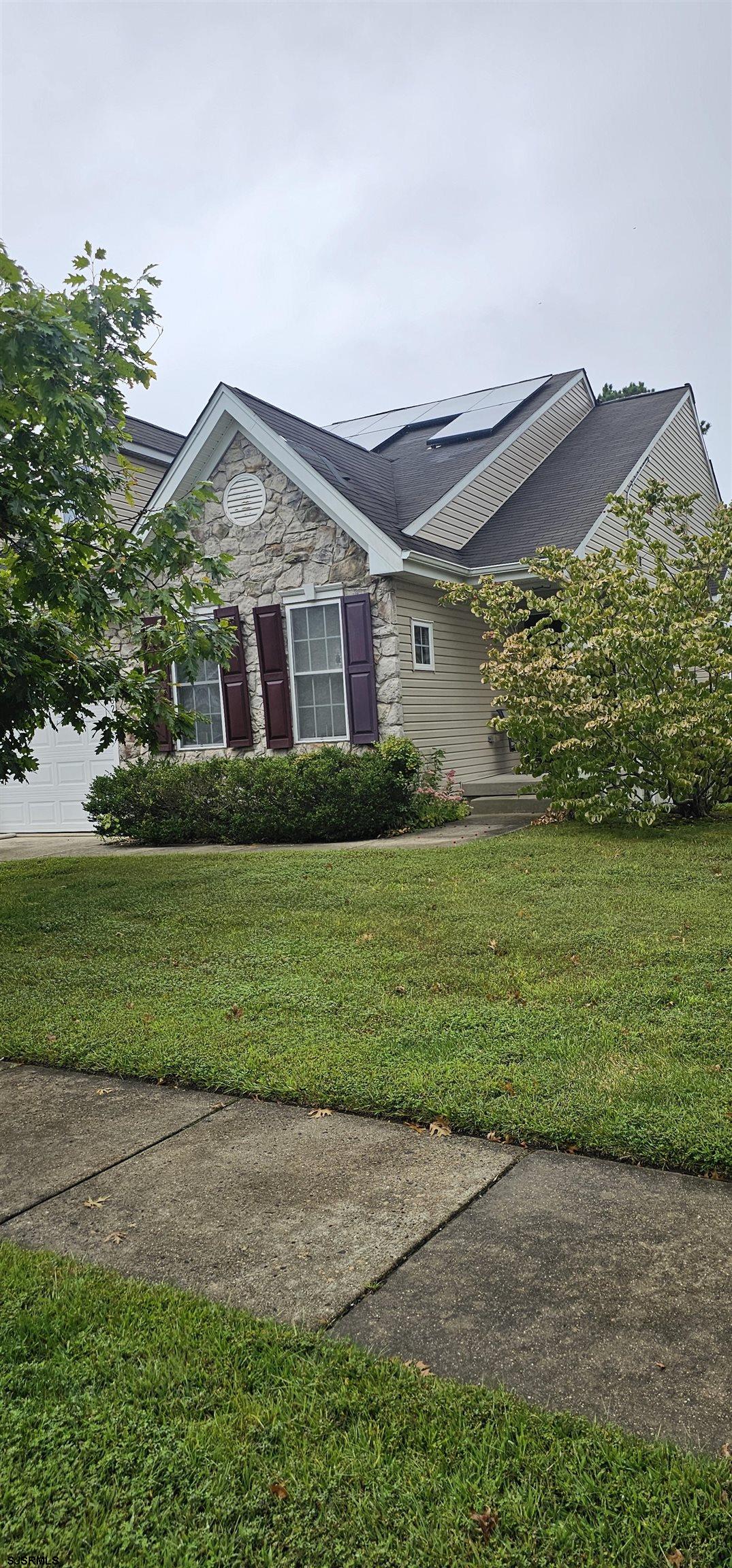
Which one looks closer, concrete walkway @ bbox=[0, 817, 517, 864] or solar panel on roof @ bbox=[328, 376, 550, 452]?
concrete walkway @ bbox=[0, 817, 517, 864]

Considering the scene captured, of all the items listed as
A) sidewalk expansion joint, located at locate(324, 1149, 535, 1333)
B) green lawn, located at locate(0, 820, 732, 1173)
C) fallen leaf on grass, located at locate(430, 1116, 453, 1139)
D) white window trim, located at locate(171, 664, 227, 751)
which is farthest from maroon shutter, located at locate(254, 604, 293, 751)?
sidewalk expansion joint, located at locate(324, 1149, 535, 1333)

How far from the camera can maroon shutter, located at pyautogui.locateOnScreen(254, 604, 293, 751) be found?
13.4m

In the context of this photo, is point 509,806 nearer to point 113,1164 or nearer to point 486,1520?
point 113,1164

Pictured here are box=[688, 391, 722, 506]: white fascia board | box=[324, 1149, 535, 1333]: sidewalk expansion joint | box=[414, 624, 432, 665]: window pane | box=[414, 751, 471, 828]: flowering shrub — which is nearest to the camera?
box=[324, 1149, 535, 1333]: sidewalk expansion joint

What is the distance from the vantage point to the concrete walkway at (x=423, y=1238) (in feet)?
7.61

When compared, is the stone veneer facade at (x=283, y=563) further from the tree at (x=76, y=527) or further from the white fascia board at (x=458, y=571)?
the tree at (x=76, y=527)

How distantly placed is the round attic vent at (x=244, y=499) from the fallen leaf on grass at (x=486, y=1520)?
12.7 m

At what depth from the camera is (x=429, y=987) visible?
5.40m

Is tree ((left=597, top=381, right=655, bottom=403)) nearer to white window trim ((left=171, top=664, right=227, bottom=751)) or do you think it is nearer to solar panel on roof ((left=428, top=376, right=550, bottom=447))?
solar panel on roof ((left=428, top=376, right=550, bottom=447))

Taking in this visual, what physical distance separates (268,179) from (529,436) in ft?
17.8

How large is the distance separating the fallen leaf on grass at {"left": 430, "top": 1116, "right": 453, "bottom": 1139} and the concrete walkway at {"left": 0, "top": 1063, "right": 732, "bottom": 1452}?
3 cm

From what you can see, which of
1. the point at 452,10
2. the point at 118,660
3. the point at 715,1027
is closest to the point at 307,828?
the point at 118,660

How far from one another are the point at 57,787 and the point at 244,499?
560 centimetres

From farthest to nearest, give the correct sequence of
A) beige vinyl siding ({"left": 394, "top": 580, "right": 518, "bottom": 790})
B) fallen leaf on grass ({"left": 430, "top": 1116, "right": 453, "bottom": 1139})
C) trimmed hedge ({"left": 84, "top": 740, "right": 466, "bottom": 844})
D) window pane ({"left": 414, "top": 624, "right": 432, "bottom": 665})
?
1. window pane ({"left": 414, "top": 624, "right": 432, "bottom": 665})
2. beige vinyl siding ({"left": 394, "top": 580, "right": 518, "bottom": 790})
3. trimmed hedge ({"left": 84, "top": 740, "right": 466, "bottom": 844})
4. fallen leaf on grass ({"left": 430, "top": 1116, "right": 453, "bottom": 1139})
